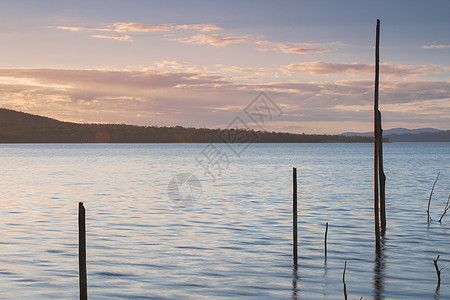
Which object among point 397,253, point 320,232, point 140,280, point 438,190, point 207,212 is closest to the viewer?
point 140,280

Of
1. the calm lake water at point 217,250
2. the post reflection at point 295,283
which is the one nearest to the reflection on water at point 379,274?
the calm lake water at point 217,250

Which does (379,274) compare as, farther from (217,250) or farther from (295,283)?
(217,250)

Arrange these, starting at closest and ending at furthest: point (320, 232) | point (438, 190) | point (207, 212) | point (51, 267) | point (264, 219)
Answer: point (51, 267)
point (320, 232)
point (264, 219)
point (207, 212)
point (438, 190)

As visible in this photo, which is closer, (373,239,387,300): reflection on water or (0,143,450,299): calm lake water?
(373,239,387,300): reflection on water

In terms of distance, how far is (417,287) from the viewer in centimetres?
1706

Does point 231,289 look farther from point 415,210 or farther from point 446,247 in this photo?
point 415,210

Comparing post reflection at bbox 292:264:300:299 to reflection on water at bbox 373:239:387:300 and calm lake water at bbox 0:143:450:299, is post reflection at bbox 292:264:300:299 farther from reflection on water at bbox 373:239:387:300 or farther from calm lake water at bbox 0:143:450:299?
reflection on water at bbox 373:239:387:300

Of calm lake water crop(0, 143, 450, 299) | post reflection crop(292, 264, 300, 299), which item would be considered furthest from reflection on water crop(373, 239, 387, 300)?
post reflection crop(292, 264, 300, 299)

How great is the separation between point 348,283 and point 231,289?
12.7ft

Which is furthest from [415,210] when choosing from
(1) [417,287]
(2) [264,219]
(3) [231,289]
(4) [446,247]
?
(3) [231,289]

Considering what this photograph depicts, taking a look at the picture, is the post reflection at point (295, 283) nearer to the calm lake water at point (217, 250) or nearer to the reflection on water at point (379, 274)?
A: the calm lake water at point (217, 250)

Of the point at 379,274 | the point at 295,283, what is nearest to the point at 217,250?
the point at 295,283

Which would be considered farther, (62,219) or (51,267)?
(62,219)

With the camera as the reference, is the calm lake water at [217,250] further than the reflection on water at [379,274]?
Yes
